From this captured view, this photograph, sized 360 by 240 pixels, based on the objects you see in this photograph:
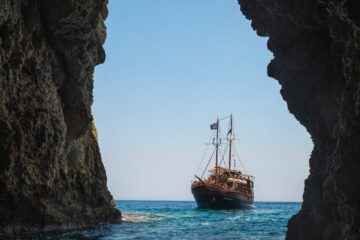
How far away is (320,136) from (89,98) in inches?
722

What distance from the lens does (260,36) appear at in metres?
16.3

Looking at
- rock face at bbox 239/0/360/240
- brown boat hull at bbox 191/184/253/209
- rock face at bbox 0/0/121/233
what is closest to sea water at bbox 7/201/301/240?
rock face at bbox 0/0/121/233

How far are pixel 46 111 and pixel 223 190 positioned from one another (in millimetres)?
48008

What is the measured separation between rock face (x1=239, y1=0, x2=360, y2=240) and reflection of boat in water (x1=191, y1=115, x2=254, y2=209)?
52942 mm

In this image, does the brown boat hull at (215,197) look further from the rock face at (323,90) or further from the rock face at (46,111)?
the rock face at (323,90)

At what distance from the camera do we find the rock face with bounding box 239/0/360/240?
392 inches

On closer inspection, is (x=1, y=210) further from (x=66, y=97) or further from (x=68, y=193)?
(x=66, y=97)

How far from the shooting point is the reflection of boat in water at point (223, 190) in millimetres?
67125

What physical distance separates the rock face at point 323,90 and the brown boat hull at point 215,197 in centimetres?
5274

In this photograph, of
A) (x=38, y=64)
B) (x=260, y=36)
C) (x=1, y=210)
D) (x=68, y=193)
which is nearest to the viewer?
(x=260, y=36)

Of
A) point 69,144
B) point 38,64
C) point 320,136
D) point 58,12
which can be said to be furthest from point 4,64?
point 320,136

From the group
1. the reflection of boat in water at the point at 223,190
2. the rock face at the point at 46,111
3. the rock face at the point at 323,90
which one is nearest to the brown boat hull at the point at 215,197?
the reflection of boat in water at the point at 223,190

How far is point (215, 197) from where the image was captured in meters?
67.1

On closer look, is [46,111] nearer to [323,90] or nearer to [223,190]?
[323,90]
